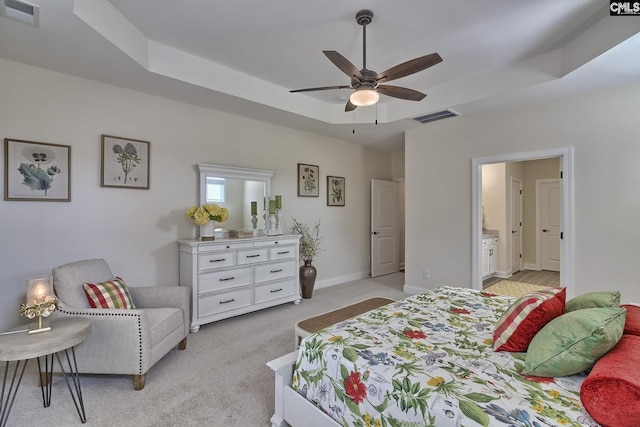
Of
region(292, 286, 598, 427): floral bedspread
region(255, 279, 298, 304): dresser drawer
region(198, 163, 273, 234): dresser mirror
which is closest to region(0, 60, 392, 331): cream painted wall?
region(198, 163, 273, 234): dresser mirror

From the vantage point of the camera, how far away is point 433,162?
14.5 feet

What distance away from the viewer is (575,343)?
1.16m

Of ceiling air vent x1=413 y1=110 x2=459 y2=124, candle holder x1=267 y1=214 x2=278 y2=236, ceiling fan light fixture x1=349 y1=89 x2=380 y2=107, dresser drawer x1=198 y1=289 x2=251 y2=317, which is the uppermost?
ceiling air vent x1=413 y1=110 x2=459 y2=124

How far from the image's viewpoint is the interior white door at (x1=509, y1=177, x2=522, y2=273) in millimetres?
6059

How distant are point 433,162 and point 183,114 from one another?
3.56 meters

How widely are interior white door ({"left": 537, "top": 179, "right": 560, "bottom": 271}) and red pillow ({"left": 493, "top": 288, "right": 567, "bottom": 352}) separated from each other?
6.00 metres

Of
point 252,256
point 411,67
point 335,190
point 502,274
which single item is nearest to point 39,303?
point 252,256

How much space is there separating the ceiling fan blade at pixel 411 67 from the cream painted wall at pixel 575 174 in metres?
2.26

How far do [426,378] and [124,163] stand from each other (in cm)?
345

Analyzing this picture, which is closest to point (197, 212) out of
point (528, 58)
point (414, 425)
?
point (414, 425)

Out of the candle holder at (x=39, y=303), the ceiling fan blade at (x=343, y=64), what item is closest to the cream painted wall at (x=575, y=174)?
the ceiling fan blade at (x=343, y=64)

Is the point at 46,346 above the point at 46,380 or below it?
above

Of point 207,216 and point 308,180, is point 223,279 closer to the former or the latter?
point 207,216

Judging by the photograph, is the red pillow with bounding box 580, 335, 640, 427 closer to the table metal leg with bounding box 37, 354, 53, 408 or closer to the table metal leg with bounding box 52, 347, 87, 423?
the table metal leg with bounding box 52, 347, 87, 423
